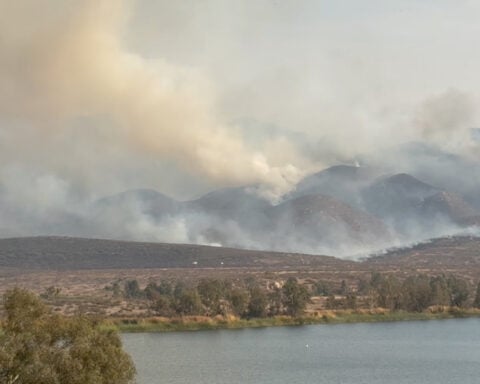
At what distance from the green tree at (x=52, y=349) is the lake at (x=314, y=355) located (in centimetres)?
2323

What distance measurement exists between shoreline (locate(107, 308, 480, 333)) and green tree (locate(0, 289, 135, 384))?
6071 cm

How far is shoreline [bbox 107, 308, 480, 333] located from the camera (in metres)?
111

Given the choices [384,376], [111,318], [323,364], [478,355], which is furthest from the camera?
[111,318]

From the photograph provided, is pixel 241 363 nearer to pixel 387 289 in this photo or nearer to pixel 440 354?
pixel 440 354

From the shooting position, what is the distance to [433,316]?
4978 inches

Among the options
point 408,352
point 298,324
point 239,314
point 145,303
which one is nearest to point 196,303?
point 239,314

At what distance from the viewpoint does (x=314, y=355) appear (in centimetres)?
8381

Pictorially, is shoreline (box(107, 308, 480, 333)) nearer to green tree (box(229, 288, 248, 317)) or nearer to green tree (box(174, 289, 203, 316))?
green tree (box(229, 288, 248, 317))

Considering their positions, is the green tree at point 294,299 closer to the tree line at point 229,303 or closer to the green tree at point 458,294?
the tree line at point 229,303

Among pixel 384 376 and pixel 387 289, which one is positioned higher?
pixel 387 289

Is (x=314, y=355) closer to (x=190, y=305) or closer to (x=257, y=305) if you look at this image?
(x=257, y=305)

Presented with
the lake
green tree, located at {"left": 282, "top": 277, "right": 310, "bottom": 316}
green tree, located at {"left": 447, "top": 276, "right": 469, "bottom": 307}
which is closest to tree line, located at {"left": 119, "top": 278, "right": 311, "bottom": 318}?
green tree, located at {"left": 282, "top": 277, "right": 310, "bottom": 316}

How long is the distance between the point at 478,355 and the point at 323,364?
16439mm

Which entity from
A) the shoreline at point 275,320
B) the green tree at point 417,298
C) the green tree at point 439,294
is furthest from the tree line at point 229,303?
the green tree at point 439,294
